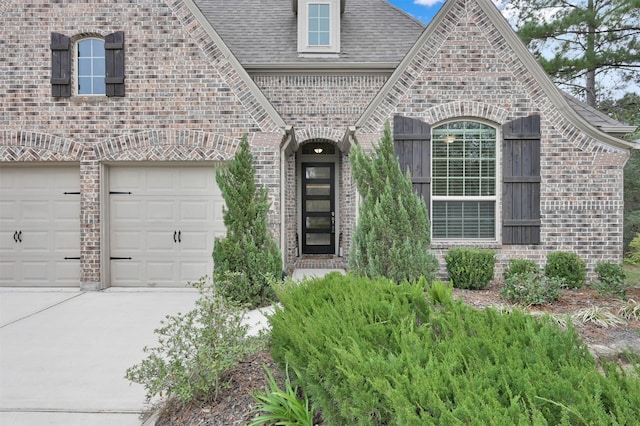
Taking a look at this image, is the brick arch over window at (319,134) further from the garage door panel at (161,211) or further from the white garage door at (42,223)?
the white garage door at (42,223)

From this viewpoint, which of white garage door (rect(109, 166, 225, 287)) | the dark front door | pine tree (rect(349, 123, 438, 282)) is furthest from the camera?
the dark front door

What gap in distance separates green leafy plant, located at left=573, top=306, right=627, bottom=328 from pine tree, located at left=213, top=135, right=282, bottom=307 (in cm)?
417

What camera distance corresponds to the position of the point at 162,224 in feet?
25.0

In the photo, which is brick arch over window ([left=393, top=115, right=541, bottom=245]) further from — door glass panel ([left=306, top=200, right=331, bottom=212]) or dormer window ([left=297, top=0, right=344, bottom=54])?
dormer window ([left=297, top=0, right=344, bottom=54])

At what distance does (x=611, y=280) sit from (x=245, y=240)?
19.5 feet

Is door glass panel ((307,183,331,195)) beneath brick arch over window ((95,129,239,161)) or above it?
beneath

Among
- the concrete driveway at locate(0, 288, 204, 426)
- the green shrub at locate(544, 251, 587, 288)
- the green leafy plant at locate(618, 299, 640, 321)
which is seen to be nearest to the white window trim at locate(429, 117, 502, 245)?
the green shrub at locate(544, 251, 587, 288)

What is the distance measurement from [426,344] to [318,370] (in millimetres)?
615

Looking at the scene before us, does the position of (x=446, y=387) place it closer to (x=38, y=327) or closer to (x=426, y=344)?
(x=426, y=344)

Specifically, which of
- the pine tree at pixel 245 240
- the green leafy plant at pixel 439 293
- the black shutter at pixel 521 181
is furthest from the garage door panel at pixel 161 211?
the black shutter at pixel 521 181

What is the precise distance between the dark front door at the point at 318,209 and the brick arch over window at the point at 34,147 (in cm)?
534

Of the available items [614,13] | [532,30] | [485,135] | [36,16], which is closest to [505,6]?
[532,30]

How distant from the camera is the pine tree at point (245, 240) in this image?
19.8 ft

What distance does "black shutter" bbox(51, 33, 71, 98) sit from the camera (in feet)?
23.8
